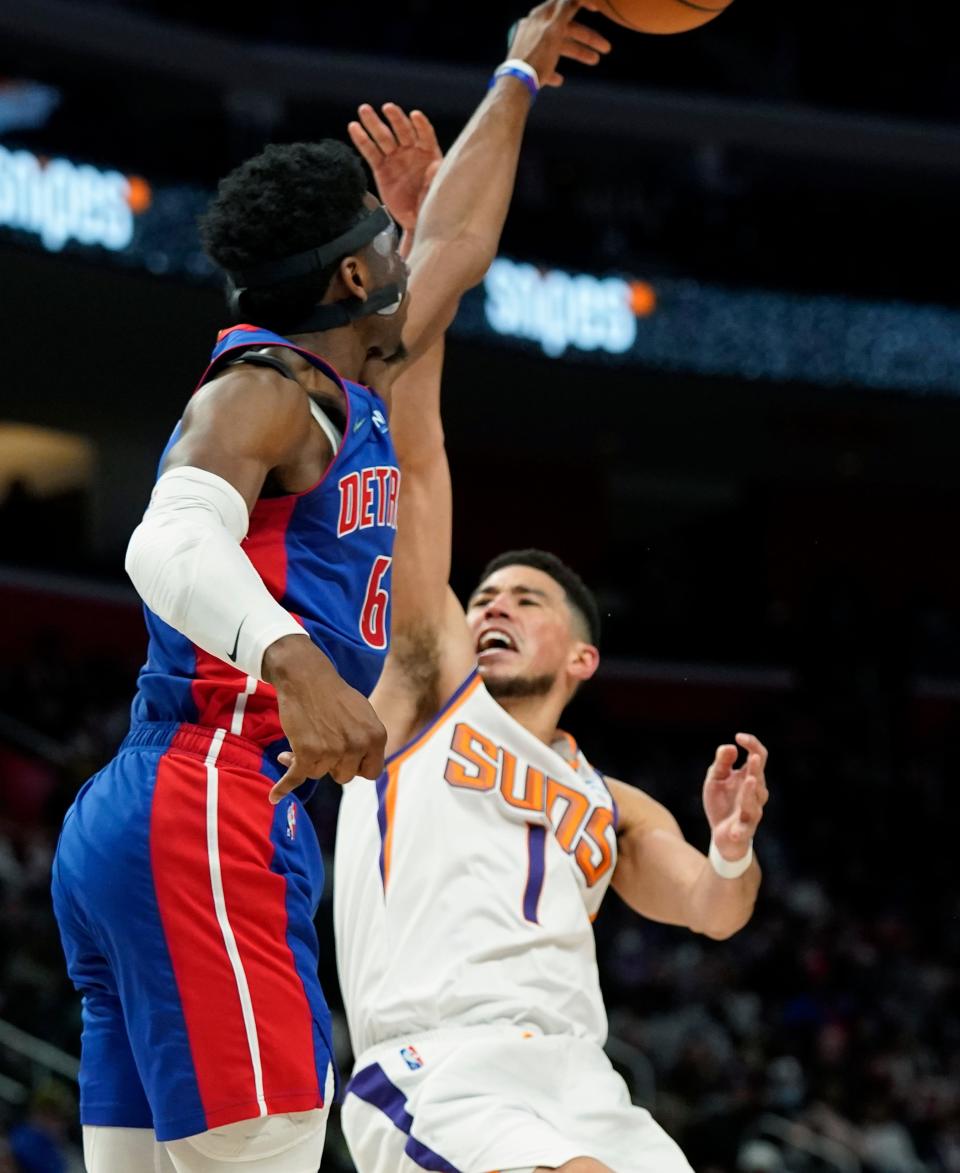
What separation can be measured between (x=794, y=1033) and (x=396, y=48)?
A: 10791 mm

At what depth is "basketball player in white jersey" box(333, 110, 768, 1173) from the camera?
3594 mm

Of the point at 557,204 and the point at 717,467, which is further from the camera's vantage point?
the point at 717,467

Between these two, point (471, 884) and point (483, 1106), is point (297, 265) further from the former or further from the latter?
point (483, 1106)

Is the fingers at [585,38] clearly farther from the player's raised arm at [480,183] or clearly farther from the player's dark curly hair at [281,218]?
the player's dark curly hair at [281,218]

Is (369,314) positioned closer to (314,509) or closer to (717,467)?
(314,509)

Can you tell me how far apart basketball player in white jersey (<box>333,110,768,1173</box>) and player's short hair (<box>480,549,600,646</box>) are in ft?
0.61

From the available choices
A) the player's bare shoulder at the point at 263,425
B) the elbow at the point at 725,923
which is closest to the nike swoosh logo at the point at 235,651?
the player's bare shoulder at the point at 263,425

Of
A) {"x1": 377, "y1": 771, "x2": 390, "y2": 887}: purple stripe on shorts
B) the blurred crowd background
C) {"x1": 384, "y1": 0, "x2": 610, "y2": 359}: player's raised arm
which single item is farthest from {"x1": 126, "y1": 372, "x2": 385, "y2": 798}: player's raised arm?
the blurred crowd background

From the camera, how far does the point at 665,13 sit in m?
4.32

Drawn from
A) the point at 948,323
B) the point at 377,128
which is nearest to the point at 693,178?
the point at 948,323

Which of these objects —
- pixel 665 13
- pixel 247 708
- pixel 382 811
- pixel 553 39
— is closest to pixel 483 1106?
pixel 382 811

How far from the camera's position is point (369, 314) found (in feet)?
9.74

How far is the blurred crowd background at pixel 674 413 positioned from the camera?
1324cm

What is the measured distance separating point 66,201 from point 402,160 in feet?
34.2
